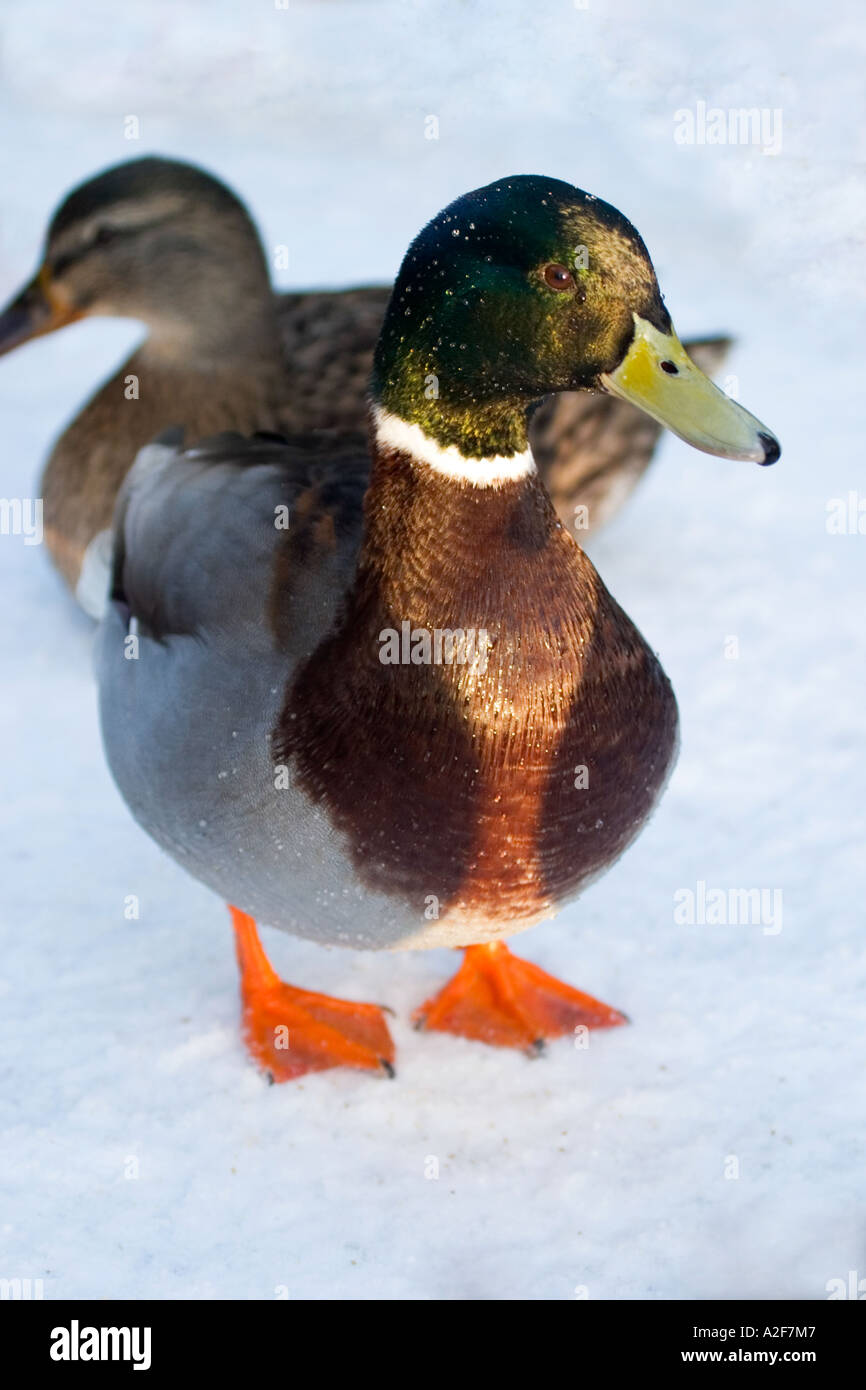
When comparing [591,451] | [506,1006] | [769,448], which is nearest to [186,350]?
[591,451]

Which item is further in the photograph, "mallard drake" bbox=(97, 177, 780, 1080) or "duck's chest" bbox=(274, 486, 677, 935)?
"duck's chest" bbox=(274, 486, 677, 935)

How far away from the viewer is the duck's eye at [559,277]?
84.4 inches

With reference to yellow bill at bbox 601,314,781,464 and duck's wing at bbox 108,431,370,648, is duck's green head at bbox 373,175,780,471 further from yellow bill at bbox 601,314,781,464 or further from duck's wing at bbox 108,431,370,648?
duck's wing at bbox 108,431,370,648

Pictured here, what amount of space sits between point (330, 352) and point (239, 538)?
4.89 feet

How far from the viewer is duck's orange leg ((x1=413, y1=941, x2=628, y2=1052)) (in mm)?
2967

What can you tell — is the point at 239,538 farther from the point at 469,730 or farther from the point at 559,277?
the point at 559,277

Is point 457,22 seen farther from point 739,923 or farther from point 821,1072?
point 821,1072

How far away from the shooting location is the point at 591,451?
13.2ft

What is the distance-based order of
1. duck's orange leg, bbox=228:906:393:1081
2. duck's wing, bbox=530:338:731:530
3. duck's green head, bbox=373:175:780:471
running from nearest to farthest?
duck's green head, bbox=373:175:780:471
duck's orange leg, bbox=228:906:393:1081
duck's wing, bbox=530:338:731:530

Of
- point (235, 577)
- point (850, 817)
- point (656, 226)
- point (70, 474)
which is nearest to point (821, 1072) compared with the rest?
point (850, 817)

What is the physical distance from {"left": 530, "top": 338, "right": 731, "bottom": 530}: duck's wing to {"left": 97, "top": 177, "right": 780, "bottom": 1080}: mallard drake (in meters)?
1.31

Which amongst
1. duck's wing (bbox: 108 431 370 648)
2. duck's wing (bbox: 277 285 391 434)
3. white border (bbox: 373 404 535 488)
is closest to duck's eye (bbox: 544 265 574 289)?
white border (bbox: 373 404 535 488)

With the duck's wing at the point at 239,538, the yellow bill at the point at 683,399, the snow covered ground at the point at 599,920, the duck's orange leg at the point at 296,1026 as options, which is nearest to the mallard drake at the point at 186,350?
→ the snow covered ground at the point at 599,920

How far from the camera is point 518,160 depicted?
19.3ft
